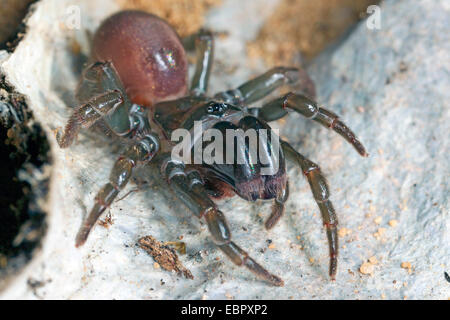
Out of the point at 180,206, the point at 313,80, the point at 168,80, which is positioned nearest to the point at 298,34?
the point at 313,80

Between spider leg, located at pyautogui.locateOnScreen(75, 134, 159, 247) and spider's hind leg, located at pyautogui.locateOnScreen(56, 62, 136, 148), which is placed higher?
spider's hind leg, located at pyautogui.locateOnScreen(56, 62, 136, 148)

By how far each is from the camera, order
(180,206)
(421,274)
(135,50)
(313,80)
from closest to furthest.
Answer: (421,274)
(180,206)
(135,50)
(313,80)

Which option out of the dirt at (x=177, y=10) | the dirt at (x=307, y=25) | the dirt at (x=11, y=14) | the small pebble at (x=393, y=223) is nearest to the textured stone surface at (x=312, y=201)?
the small pebble at (x=393, y=223)

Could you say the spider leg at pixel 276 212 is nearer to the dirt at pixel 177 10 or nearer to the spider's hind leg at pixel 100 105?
the spider's hind leg at pixel 100 105

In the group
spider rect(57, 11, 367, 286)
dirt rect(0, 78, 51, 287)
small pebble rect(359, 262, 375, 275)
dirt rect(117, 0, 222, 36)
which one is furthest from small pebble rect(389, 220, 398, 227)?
dirt rect(117, 0, 222, 36)

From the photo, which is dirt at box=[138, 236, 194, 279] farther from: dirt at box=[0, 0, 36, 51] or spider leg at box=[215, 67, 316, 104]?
dirt at box=[0, 0, 36, 51]

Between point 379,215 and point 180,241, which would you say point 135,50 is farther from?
point 379,215
